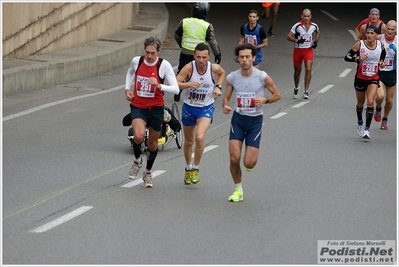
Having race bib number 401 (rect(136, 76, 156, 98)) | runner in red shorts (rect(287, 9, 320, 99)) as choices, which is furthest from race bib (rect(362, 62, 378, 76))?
race bib number 401 (rect(136, 76, 156, 98))

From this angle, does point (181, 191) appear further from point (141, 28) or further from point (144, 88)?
point (141, 28)

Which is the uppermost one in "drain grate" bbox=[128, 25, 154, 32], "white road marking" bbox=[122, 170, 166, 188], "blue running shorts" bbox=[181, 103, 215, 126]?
"blue running shorts" bbox=[181, 103, 215, 126]

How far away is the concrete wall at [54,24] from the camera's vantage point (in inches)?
808

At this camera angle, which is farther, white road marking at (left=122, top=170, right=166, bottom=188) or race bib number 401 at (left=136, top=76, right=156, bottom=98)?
white road marking at (left=122, top=170, right=166, bottom=188)

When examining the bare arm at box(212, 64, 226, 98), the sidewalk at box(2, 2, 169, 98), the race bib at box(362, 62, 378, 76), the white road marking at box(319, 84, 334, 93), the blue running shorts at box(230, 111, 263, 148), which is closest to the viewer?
the blue running shorts at box(230, 111, 263, 148)

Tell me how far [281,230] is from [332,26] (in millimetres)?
26114

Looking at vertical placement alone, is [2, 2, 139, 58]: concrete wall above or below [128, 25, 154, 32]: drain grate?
above

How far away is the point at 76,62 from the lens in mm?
21156

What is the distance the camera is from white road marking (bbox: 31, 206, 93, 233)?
891 centimetres

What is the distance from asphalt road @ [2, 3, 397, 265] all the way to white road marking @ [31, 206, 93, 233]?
1 centimetres

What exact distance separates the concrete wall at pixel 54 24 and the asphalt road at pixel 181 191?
201cm

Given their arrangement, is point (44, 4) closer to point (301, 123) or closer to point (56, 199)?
point (301, 123)

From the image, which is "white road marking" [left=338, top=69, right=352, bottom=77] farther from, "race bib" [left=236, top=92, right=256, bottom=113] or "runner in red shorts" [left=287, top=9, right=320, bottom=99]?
"race bib" [left=236, top=92, right=256, bottom=113]

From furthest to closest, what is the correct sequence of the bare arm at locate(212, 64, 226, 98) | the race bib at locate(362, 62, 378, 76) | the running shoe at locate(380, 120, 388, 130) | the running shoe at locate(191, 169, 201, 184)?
the running shoe at locate(380, 120, 388, 130) → the race bib at locate(362, 62, 378, 76) → the running shoe at locate(191, 169, 201, 184) → the bare arm at locate(212, 64, 226, 98)
